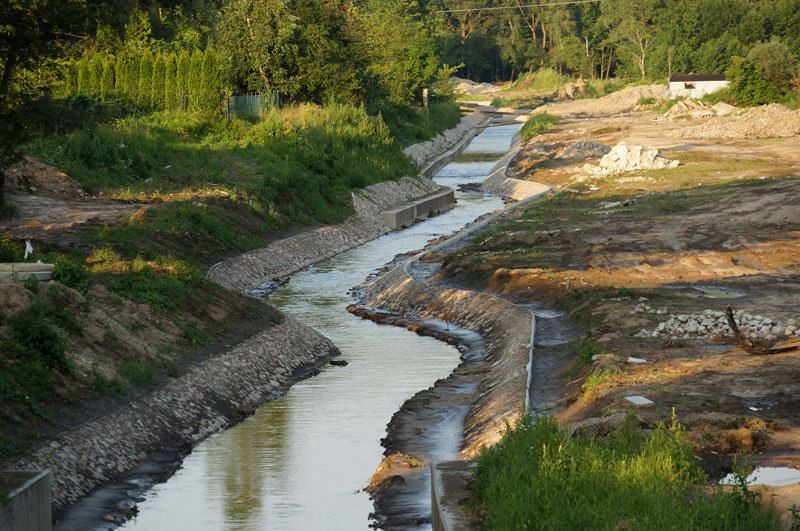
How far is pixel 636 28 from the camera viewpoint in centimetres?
14950

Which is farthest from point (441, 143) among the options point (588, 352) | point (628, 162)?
point (588, 352)

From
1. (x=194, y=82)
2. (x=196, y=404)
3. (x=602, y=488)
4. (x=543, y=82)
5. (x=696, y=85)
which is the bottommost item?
(x=196, y=404)

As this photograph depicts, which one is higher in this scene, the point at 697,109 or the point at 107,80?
the point at 107,80

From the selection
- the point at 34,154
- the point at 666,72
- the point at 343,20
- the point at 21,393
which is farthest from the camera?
the point at 666,72

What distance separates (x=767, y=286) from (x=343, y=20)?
40941mm

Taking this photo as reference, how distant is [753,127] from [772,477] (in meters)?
67.8

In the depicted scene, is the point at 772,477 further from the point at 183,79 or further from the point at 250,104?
the point at 250,104

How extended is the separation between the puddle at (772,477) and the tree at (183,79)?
41.5m

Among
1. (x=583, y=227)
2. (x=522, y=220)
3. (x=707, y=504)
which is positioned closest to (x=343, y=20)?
(x=522, y=220)

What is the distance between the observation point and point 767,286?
86.7 ft

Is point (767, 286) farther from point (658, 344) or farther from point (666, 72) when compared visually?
point (666, 72)

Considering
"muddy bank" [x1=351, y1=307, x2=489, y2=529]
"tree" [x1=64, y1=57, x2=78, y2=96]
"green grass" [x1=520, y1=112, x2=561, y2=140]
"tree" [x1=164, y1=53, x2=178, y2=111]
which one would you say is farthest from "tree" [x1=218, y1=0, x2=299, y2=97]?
"green grass" [x1=520, y1=112, x2=561, y2=140]

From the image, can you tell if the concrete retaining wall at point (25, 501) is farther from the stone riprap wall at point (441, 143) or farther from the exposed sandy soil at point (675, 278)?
the stone riprap wall at point (441, 143)

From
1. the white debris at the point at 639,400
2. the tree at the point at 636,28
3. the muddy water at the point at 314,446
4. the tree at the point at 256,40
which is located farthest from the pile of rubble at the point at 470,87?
the white debris at the point at 639,400
